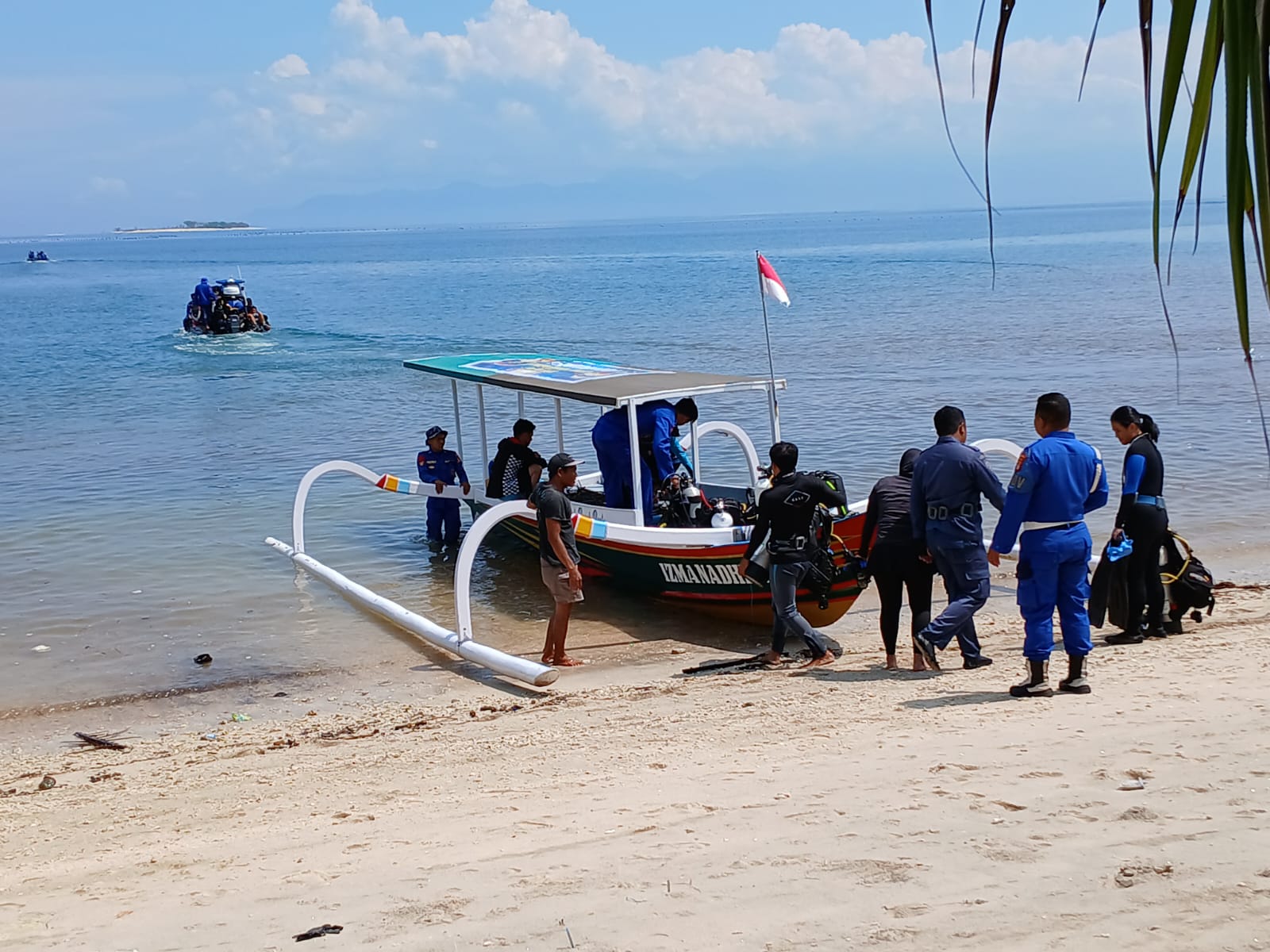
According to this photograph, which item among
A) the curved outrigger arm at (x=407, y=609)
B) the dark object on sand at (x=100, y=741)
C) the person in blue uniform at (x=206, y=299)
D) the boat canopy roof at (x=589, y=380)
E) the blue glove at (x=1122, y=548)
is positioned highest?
the person in blue uniform at (x=206, y=299)

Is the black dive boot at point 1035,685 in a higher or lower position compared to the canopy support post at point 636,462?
lower

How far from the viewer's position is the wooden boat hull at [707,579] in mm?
9312

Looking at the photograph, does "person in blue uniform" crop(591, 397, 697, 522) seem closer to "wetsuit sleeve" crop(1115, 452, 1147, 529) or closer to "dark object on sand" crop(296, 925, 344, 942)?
Result: "wetsuit sleeve" crop(1115, 452, 1147, 529)

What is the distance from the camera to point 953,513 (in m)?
7.22

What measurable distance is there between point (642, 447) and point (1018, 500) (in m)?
5.05

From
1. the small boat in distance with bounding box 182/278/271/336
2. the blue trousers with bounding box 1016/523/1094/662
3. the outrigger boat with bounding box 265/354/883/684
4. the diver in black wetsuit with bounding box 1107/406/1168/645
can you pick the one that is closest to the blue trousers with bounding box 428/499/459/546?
the outrigger boat with bounding box 265/354/883/684

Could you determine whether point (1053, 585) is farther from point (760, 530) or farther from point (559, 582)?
point (559, 582)

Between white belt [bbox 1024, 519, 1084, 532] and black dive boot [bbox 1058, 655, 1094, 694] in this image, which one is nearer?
white belt [bbox 1024, 519, 1084, 532]

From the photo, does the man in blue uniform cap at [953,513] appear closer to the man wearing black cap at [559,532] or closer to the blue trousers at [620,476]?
the man wearing black cap at [559,532]

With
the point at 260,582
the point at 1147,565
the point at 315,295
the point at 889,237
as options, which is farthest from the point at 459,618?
the point at 889,237

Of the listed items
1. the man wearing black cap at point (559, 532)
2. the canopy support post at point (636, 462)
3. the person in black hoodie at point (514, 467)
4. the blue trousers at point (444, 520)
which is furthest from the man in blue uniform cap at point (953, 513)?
the blue trousers at point (444, 520)

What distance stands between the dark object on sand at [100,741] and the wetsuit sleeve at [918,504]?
525 cm

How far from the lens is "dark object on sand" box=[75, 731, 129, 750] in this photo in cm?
834

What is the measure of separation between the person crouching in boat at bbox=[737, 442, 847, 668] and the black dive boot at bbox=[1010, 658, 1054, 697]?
1684 mm
